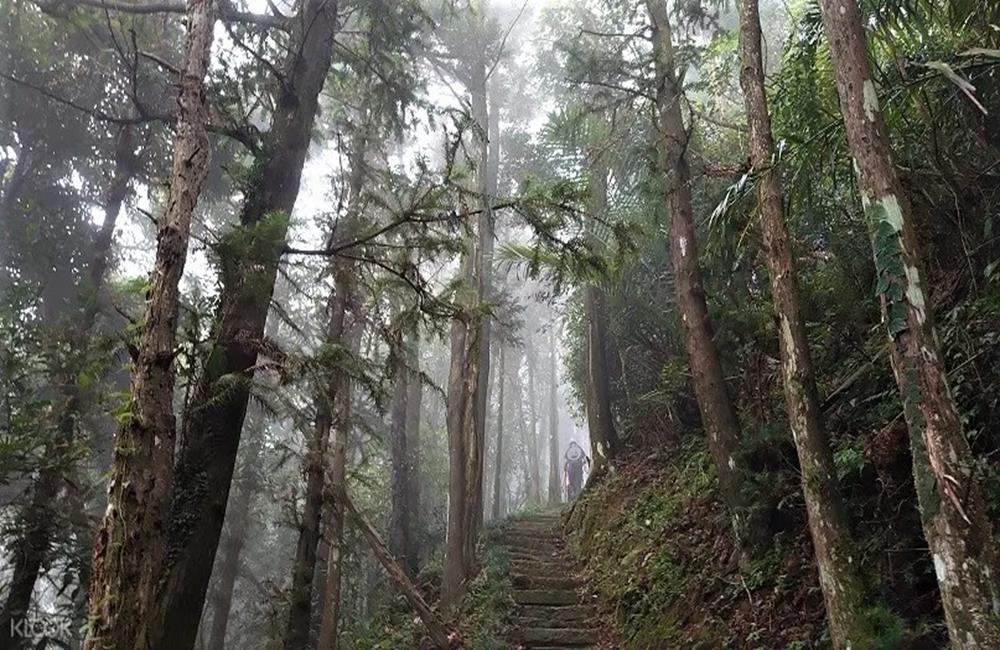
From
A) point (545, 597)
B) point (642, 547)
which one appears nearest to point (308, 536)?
point (545, 597)

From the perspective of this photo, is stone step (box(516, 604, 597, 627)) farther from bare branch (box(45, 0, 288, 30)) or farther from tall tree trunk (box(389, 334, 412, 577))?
bare branch (box(45, 0, 288, 30))

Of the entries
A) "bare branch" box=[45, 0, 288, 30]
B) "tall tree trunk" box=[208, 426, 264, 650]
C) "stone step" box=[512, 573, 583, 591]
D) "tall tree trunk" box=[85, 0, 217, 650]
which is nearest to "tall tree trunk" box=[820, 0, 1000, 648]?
"tall tree trunk" box=[85, 0, 217, 650]

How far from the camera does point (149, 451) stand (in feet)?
10.8

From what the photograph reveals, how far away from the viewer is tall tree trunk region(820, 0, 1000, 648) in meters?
2.94

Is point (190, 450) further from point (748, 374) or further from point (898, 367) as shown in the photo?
point (748, 374)

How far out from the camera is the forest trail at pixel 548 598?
305 inches

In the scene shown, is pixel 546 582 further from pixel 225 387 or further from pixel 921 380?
pixel 921 380

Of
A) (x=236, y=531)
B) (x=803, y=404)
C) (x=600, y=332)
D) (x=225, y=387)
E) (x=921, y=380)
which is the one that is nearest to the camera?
(x=921, y=380)

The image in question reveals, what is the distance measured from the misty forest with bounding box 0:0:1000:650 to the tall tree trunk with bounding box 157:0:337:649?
0.03 m

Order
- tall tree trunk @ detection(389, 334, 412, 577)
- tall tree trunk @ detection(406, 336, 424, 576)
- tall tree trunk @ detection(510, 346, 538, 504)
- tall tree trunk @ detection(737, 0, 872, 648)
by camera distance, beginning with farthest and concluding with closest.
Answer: tall tree trunk @ detection(510, 346, 538, 504) < tall tree trunk @ detection(406, 336, 424, 576) < tall tree trunk @ detection(389, 334, 412, 577) < tall tree trunk @ detection(737, 0, 872, 648)

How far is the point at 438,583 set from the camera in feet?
41.1

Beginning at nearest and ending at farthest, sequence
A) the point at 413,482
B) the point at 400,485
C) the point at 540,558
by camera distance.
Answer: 1. the point at 540,558
2. the point at 400,485
3. the point at 413,482

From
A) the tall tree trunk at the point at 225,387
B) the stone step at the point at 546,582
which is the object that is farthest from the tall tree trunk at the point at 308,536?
the stone step at the point at 546,582

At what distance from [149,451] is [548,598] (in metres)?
6.93
